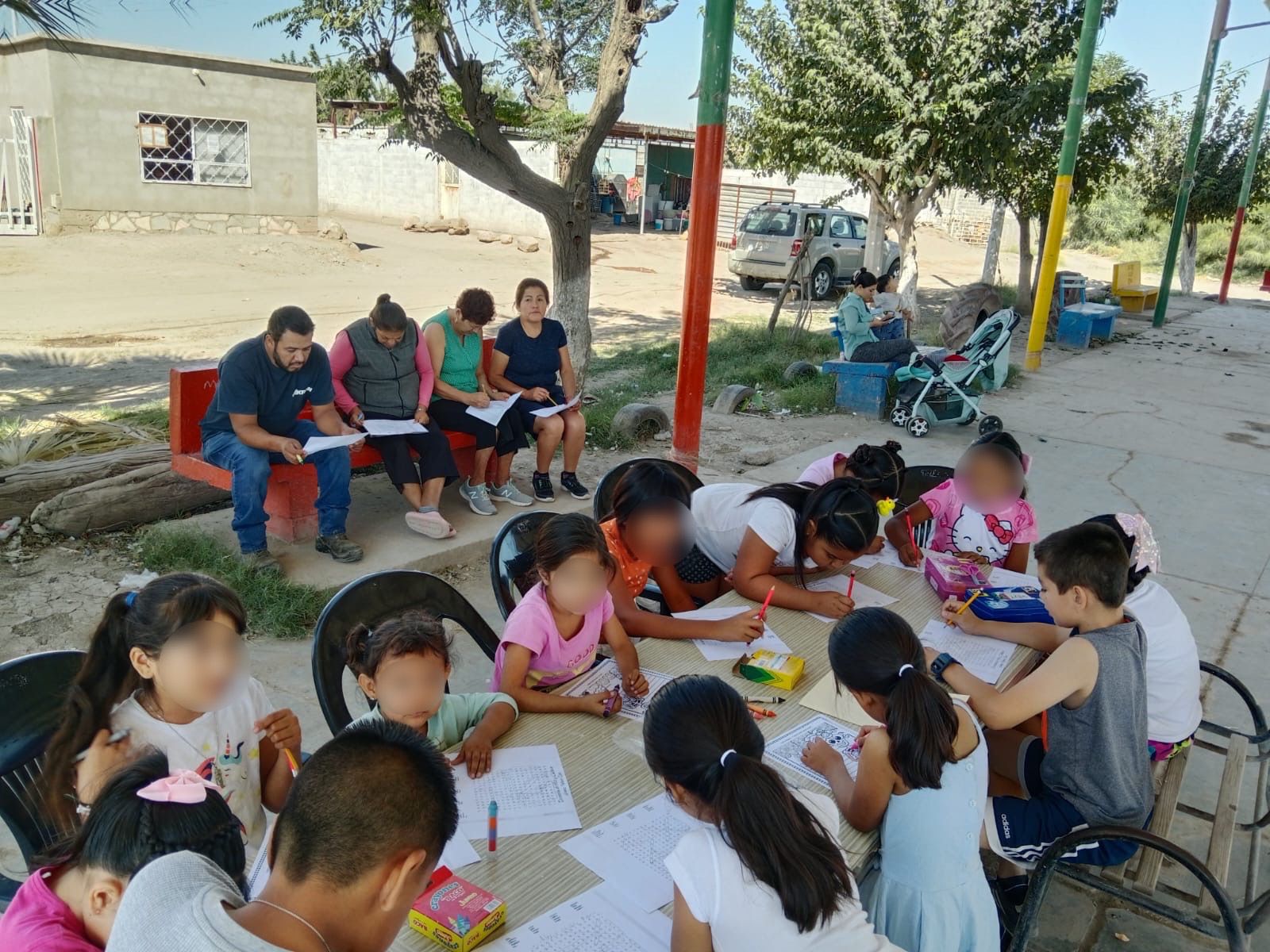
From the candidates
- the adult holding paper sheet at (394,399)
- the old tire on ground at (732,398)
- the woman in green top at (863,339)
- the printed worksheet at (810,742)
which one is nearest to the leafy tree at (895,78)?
the woman in green top at (863,339)

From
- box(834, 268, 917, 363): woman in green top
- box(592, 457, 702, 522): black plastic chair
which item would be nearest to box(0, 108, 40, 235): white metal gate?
box(834, 268, 917, 363): woman in green top

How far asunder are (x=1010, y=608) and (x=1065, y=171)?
10221 millimetres

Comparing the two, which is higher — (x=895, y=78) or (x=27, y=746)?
(x=895, y=78)

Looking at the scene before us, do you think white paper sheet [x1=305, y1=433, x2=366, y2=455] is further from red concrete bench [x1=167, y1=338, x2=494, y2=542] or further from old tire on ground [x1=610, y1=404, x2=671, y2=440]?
old tire on ground [x1=610, y1=404, x2=671, y2=440]

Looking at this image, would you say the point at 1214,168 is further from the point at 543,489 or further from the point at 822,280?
the point at 543,489

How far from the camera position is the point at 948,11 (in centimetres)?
1191

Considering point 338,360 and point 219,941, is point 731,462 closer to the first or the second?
point 338,360

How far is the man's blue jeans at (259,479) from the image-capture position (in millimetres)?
4492

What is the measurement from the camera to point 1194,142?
17.4m

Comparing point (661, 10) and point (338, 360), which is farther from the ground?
point (661, 10)

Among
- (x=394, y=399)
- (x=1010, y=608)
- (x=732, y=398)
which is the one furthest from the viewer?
(x=732, y=398)

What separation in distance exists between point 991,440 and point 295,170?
1903 cm

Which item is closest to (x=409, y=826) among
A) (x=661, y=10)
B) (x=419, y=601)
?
(x=419, y=601)

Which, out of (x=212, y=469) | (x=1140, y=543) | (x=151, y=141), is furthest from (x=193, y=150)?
(x=1140, y=543)
